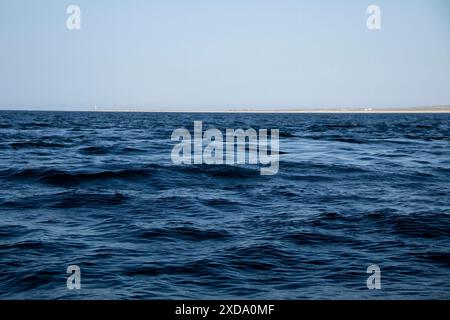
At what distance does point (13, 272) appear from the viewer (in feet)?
25.9

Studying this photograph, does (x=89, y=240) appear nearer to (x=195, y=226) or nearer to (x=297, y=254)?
(x=195, y=226)

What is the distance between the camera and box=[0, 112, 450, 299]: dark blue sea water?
24.4ft

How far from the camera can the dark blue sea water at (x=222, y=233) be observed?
7.44 metres

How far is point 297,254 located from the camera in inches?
356

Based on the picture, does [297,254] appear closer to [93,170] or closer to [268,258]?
[268,258]

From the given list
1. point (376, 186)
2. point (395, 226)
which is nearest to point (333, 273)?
point (395, 226)

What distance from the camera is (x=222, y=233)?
34.6ft
